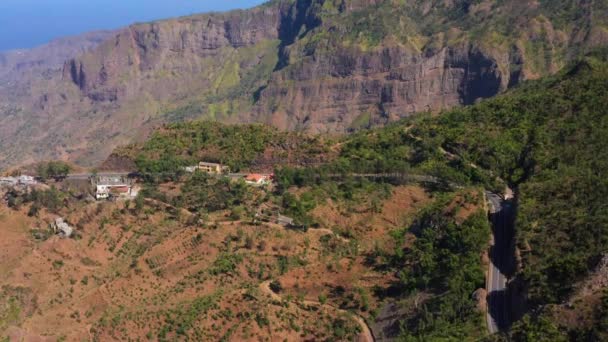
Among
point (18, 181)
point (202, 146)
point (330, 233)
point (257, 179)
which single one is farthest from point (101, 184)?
point (330, 233)

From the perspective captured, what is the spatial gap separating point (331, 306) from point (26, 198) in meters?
37.9

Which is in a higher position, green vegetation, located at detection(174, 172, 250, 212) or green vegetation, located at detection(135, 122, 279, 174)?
green vegetation, located at detection(135, 122, 279, 174)

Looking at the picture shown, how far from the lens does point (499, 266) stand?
47.1 meters

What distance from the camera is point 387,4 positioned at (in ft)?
573

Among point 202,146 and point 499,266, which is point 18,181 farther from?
point 499,266

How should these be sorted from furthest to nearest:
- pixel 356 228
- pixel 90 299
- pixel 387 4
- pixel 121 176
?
pixel 387 4
pixel 121 176
pixel 356 228
pixel 90 299

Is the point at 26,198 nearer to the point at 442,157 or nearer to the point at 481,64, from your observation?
→ the point at 442,157

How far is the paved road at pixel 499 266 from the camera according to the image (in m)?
40.8

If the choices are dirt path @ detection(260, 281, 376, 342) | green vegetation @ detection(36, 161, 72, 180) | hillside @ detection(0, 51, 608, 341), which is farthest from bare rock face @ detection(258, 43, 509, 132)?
dirt path @ detection(260, 281, 376, 342)

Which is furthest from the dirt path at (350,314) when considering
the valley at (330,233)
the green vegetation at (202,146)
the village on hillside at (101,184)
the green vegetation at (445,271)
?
the green vegetation at (202,146)

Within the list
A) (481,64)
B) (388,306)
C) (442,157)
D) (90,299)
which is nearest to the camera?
(388,306)

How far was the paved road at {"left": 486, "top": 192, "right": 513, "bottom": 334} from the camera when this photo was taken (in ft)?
134

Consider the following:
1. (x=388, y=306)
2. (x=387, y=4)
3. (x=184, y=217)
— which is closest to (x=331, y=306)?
(x=388, y=306)

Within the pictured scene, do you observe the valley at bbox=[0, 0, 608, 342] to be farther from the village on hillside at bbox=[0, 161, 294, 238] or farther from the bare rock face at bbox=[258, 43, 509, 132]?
the bare rock face at bbox=[258, 43, 509, 132]
